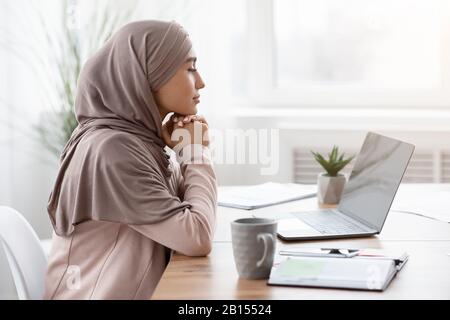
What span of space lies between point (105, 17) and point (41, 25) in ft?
0.94

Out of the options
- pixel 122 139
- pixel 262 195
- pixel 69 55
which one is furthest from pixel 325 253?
pixel 69 55

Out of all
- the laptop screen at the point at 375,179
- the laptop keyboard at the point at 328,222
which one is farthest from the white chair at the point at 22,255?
the laptop screen at the point at 375,179

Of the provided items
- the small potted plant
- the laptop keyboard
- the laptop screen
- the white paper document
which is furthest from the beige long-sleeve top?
the white paper document

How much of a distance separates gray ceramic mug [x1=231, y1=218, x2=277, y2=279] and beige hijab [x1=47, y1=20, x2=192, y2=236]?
0.78 feet

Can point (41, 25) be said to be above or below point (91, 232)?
above

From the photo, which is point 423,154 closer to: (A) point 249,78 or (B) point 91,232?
(A) point 249,78

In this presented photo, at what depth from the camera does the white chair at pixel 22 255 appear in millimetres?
1666

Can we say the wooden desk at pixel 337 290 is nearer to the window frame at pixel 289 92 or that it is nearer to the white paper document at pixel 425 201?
the white paper document at pixel 425 201

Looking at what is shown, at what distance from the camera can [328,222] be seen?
1853 millimetres

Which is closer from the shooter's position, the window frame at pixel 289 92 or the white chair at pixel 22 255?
the white chair at pixel 22 255

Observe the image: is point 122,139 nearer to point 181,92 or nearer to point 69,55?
point 181,92

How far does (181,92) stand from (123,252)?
42 centimetres
